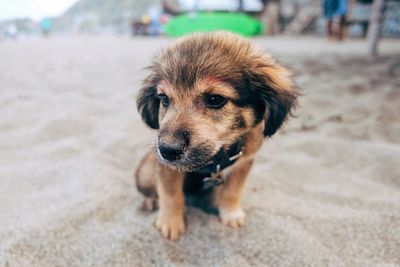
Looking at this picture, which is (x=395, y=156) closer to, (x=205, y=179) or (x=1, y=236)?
(x=205, y=179)

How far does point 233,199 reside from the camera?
6.89 ft

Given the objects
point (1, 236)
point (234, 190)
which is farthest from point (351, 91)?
point (1, 236)

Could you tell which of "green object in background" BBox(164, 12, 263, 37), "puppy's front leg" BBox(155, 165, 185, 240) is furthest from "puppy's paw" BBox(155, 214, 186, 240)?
"green object in background" BBox(164, 12, 263, 37)

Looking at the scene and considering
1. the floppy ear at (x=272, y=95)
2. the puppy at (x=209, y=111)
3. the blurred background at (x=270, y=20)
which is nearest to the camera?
the puppy at (x=209, y=111)

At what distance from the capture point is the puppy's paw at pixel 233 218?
2076mm

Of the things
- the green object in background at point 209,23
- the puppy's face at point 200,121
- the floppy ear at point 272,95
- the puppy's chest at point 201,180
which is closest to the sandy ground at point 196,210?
the puppy's chest at point 201,180

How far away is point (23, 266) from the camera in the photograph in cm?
164

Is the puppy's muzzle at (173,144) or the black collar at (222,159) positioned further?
the black collar at (222,159)

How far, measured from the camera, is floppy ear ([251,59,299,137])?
181 cm

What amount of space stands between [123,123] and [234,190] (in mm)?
1850

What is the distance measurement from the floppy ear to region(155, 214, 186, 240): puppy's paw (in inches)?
26.7

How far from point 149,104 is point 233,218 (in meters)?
0.81

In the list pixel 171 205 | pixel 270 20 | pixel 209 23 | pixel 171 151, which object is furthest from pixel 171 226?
pixel 270 20

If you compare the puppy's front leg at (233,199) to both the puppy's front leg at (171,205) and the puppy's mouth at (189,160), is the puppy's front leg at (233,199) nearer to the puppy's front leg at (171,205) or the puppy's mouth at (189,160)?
the puppy's front leg at (171,205)
